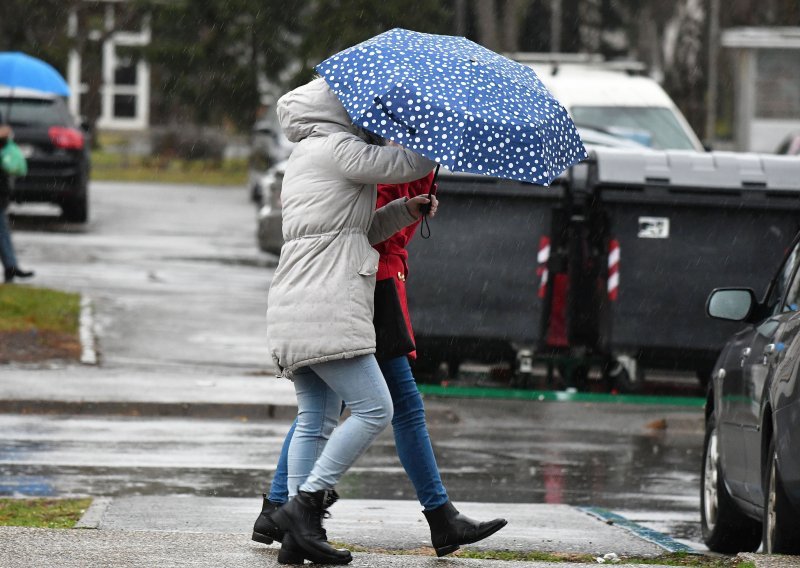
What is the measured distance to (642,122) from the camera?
19594 mm

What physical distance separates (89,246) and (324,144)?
18.3 m

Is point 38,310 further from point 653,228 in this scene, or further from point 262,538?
point 262,538

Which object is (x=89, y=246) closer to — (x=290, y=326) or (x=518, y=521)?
(x=518, y=521)

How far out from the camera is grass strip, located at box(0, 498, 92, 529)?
26.1 ft

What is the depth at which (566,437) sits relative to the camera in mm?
12445

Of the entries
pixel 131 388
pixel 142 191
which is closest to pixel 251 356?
pixel 131 388

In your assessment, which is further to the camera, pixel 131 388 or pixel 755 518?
pixel 131 388

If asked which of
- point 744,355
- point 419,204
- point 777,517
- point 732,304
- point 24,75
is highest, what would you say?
point 419,204

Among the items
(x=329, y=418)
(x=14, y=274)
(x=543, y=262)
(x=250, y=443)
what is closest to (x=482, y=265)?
(x=543, y=262)

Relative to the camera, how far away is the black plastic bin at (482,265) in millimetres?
13633

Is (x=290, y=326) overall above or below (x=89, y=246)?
above

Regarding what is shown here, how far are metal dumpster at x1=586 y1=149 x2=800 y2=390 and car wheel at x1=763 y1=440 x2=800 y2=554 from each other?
6.64m

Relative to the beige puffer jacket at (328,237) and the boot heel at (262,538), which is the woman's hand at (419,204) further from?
the boot heel at (262,538)

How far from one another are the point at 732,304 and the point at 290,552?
2579 mm
